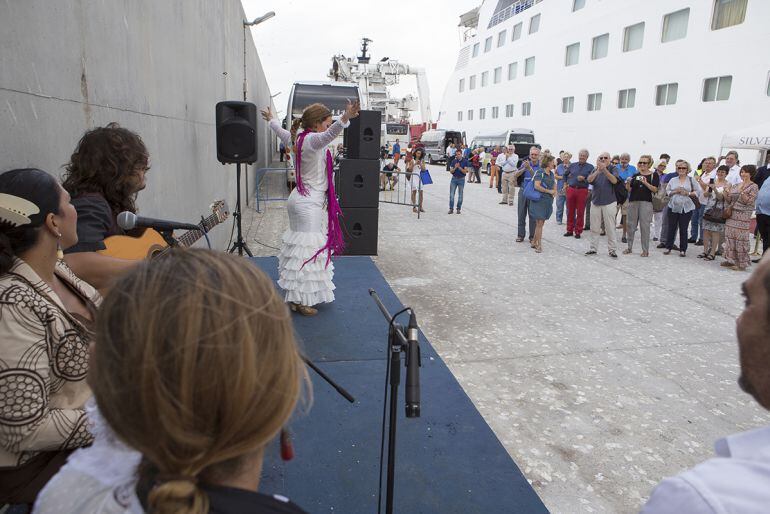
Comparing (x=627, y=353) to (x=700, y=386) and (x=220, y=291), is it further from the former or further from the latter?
(x=220, y=291)

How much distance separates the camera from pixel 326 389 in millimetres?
3660

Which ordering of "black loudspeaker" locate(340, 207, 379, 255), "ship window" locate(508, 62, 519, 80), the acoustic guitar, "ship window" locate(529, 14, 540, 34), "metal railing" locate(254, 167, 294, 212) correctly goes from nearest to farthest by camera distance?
the acoustic guitar → "black loudspeaker" locate(340, 207, 379, 255) → "metal railing" locate(254, 167, 294, 212) → "ship window" locate(529, 14, 540, 34) → "ship window" locate(508, 62, 519, 80)

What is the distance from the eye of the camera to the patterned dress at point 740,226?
797cm

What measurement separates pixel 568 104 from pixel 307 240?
84.3ft

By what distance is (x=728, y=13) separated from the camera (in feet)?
58.0

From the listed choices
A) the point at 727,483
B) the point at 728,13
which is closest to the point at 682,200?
the point at 727,483

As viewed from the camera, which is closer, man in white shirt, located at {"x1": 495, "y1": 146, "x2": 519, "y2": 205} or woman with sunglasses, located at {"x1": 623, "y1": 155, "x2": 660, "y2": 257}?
woman with sunglasses, located at {"x1": 623, "y1": 155, "x2": 660, "y2": 257}

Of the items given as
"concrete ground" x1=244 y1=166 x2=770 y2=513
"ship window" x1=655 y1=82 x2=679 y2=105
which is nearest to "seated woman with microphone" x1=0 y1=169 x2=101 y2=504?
"concrete ground" x1=244 y1=166 x2=770 y2=513

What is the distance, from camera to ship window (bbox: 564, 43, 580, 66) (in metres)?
27.0

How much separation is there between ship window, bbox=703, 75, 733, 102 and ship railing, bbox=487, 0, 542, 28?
15737 mm

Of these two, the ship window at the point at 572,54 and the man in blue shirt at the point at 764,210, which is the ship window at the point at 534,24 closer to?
the ship window at the point at 572,54

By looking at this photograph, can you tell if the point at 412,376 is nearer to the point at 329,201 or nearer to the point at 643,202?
the point at 329,201

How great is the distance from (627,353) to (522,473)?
7.57 feet

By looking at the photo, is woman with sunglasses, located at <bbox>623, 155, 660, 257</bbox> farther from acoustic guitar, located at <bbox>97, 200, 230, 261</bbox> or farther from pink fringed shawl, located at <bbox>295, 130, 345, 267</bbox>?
acoustic guitar, located at <bbox>97, 200, 230, 261</bbox>
